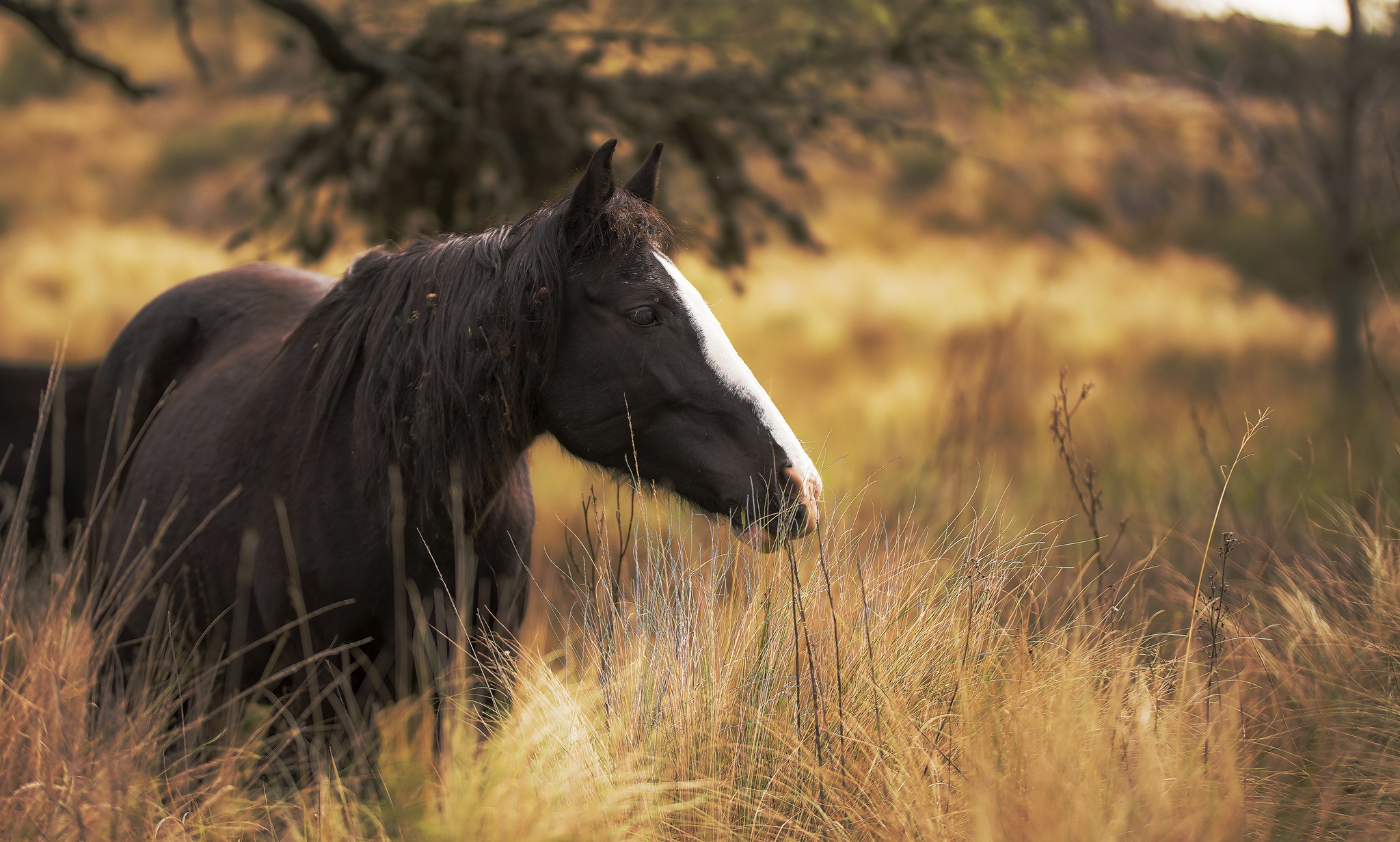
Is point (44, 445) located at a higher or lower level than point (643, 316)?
lower

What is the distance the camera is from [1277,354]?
14.4 metres

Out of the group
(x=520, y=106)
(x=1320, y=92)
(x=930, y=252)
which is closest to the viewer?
(x=520, y=106)

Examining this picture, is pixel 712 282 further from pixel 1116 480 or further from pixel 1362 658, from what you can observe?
pixel 1362 658

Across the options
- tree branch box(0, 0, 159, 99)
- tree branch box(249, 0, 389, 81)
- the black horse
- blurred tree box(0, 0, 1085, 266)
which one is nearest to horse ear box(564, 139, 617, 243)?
blurred tree box(0, 0, 1085, 266)

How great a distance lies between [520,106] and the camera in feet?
18.2

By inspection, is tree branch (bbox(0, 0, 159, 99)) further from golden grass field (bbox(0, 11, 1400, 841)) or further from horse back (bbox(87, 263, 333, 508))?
golden grass field (bbox(0, 11, 1400, 841))

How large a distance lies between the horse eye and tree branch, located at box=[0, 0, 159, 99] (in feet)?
12.8

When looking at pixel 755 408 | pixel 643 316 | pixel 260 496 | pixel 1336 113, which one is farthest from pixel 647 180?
pixel 1336 113

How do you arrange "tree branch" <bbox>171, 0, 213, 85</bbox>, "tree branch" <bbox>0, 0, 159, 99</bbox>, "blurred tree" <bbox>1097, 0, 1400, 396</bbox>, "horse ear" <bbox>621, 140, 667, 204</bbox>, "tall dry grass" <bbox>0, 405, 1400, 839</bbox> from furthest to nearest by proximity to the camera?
"blurred tree" <bbox>1097, 0, 1400, 396</bbox> → "tree branch" <bbox>171, 0, 213, 85</bbox> → "tree branch" <bbox>0, 0, 159, 99</bbox> → "horse ear" <bbox>621, 140, 667, 204</bbox> → "tall dry grass" <bbox>0, 405, 1400, 839</bbox>

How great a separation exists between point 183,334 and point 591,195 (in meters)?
2.11

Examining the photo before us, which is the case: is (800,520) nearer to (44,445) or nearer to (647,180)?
(647,180)

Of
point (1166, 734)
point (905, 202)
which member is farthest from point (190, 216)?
point (1166, 734)

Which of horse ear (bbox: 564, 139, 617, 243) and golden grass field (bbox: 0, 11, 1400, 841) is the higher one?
horse ear (bbox: 564, 139, 617, 243)

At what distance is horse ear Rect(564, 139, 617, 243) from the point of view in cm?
218
